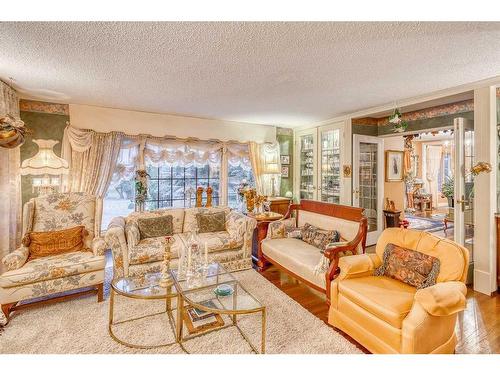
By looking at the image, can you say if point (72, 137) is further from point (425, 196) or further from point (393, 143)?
point (425, 196)

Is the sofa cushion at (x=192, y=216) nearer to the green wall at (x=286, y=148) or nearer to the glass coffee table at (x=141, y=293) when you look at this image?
the glass coffee table at (x=141, y=293)

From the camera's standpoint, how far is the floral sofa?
122 inches

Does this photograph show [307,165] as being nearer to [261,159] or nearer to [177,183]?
[261,159]

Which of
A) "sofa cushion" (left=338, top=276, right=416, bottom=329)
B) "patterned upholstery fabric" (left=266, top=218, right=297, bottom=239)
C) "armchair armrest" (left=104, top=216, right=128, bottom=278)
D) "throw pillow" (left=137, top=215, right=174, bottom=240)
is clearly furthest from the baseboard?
"armchair armrest" (left=104, top=216, right=128, bottom=278)

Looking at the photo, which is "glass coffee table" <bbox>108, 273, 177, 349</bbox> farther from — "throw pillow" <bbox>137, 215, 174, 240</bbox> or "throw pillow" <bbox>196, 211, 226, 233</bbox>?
"throw pillow" <bbox>196, 211, 226, 233</bbox>

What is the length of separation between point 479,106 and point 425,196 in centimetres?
700

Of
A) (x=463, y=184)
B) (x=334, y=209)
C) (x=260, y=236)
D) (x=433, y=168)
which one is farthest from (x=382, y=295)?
(x=433, y=168)

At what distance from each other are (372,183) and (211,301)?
4238 millimetres

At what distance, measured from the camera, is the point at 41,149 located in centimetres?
330

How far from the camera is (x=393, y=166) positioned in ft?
18.5

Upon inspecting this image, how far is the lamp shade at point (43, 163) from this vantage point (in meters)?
3.20

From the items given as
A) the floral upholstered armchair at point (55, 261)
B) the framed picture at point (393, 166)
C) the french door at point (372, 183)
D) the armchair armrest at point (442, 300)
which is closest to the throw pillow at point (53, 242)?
the floral upholstered armchair at point (55, 261)

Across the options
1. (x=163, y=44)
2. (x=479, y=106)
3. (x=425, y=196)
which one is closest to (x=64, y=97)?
(x=163, y=44)

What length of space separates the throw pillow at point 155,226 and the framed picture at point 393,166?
4.61 m
